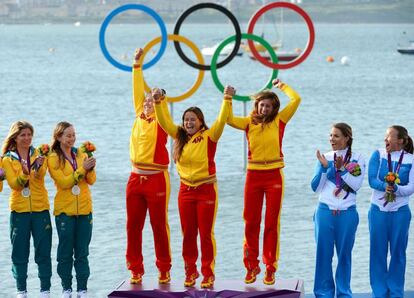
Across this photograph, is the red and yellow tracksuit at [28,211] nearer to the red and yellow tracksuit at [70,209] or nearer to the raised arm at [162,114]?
the red and yellow tracksuit at [70,209]

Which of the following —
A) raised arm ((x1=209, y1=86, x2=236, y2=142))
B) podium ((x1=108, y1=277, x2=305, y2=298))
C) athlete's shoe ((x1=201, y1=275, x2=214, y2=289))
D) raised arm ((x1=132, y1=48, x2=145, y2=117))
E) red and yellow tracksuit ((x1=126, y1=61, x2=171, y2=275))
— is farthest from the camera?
raised arm ((x1=132, y1=48, x2=145, y2=117))

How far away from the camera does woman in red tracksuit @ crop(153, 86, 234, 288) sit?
1207 cm

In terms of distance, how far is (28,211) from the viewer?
39.2ft

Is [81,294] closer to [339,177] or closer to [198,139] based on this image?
[198,139]

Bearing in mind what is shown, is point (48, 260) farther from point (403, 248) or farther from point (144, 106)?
point (403, 248)

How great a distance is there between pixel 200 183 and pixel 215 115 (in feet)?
121

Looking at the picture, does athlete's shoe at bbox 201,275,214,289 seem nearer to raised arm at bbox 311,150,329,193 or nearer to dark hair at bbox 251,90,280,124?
raised arm at bbox 311,150,329,193

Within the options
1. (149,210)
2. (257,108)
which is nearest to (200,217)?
(149,210)

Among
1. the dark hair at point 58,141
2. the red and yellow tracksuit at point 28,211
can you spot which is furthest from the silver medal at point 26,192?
the dark hair at point 58,141

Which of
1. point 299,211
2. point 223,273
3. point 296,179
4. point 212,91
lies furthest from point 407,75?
point 223,273

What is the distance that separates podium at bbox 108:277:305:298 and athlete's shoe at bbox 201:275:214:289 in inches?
2.1

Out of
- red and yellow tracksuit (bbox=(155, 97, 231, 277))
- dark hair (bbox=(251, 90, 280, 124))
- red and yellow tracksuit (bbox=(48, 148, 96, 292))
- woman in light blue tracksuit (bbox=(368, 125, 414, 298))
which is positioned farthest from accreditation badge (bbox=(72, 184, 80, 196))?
woman in light blue tracksuit (bbox=(368, 125, 414, 298))

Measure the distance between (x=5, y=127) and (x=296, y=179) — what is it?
1869 cm

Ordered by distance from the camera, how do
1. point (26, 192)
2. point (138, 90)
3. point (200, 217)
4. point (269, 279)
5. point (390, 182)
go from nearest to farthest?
point (26, 192) → point (390, 182) → point (200, 217) → point (269, 279) → point (138, 90)
